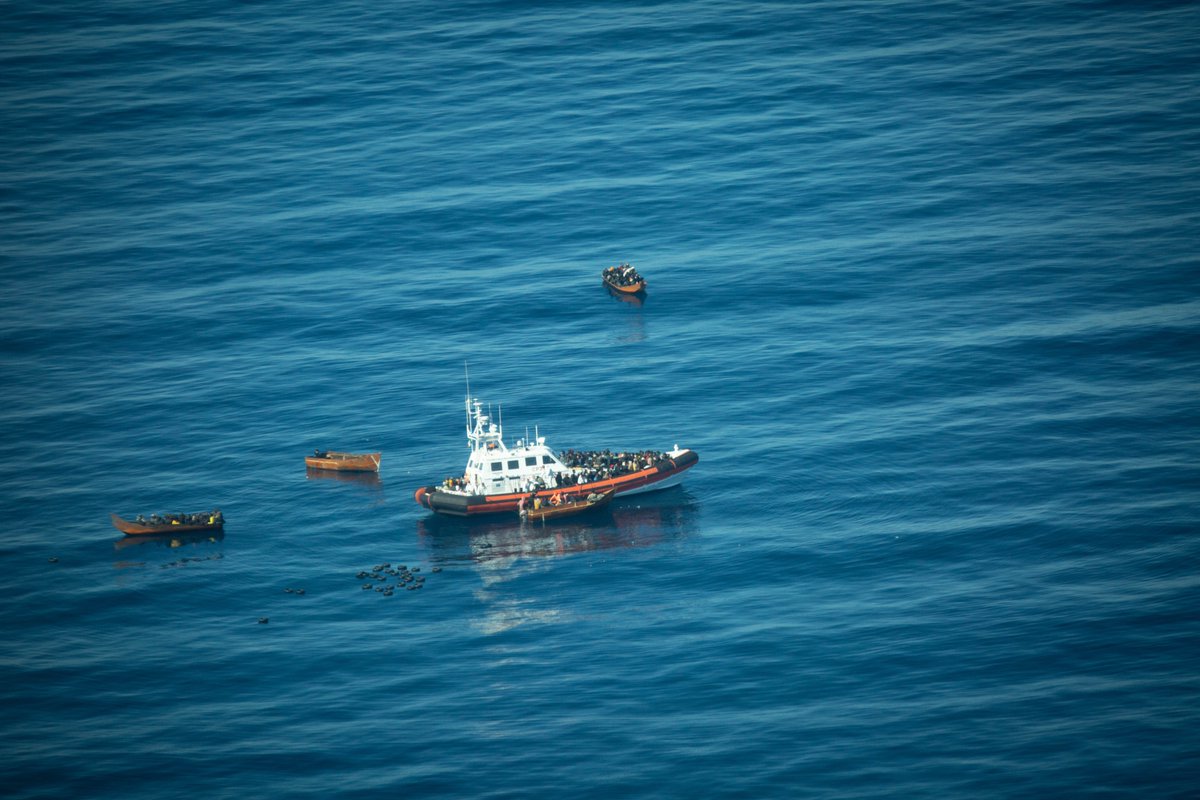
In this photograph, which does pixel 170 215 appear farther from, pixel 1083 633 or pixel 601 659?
pixel 1083 633

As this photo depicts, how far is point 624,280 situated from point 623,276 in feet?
1.96

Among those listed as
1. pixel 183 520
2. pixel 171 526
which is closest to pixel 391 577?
pixel 183 520

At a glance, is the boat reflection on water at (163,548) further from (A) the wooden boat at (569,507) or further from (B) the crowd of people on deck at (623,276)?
(B) the crowd of people on deck at (623,276)

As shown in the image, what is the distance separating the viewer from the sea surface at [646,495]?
300 feet

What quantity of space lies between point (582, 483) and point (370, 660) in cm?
2486

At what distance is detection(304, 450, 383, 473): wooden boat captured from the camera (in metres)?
128

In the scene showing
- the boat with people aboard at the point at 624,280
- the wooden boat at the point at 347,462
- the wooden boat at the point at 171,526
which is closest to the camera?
the wooden boat at the point at 171,526

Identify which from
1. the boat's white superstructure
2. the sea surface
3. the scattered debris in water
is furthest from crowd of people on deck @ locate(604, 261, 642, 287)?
the scattered debris in water

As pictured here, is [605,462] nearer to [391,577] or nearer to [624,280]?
[391,577]

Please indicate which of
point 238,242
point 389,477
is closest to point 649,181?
point 238,242

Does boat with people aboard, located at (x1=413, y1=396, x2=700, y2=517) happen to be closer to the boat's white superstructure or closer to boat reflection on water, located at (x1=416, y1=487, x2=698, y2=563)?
the boat's white superstructure

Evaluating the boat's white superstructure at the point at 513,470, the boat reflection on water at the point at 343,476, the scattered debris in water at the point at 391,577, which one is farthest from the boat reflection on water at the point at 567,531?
the boat reflection on water at the point at 343,476

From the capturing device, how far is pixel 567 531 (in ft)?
383

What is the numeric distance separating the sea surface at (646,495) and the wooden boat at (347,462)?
70.0 inches
